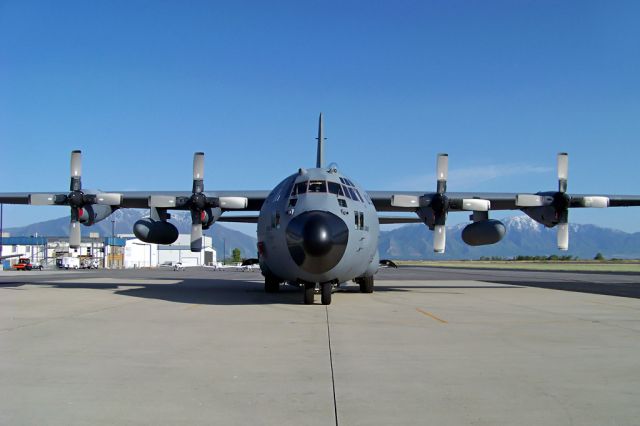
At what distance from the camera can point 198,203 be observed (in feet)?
75.5

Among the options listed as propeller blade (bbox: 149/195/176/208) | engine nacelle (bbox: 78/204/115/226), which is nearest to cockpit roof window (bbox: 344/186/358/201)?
propeller blade (bbox: 149/195/176/208)

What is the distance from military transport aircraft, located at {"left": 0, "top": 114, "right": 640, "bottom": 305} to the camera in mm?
14625

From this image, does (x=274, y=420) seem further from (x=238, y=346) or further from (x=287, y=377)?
(x=238, y=346)

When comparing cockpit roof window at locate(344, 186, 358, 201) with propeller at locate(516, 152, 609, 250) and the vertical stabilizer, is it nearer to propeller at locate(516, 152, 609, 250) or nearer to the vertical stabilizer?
the vertical stabilizer

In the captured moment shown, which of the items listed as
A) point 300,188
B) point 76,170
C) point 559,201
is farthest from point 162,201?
point 559,201

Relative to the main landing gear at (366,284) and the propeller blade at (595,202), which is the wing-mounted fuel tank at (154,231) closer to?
the main landing gear at (366,284)

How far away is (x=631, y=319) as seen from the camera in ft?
40.8

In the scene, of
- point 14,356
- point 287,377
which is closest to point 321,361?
point 287,377

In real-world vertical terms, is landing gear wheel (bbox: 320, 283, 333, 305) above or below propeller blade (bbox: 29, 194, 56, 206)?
below

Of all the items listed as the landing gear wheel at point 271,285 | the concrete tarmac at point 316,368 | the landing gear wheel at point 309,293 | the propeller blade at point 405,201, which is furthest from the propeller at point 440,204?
the concrete tarmac at point 316,368

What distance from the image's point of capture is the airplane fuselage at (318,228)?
1321 centimetres

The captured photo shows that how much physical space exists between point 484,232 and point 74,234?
17.1m

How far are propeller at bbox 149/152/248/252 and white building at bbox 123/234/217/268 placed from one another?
72.9 meters

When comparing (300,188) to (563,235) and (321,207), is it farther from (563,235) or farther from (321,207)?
(563,235)
